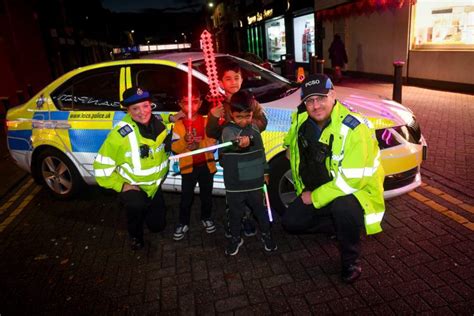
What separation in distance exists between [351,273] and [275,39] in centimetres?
2078

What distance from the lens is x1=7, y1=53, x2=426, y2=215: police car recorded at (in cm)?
351

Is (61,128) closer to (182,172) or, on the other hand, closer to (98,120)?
(98,120)

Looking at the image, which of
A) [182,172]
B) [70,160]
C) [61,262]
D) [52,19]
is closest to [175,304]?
[182,172]

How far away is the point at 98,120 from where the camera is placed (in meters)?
4.13

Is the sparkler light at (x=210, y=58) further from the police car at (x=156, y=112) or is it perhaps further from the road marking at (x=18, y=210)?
the road marking at (x=18, y=210)

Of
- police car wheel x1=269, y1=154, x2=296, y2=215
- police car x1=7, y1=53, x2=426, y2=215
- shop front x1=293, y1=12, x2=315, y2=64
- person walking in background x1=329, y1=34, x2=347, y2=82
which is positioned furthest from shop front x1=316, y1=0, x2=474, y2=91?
police car wheel x1=269, y1=154, x2=296, y2=215

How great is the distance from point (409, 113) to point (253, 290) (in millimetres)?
2525

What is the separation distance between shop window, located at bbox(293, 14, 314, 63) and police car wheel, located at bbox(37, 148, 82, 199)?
14.2 meters

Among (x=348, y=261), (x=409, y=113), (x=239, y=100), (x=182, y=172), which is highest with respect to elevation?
(x=239, y=100)

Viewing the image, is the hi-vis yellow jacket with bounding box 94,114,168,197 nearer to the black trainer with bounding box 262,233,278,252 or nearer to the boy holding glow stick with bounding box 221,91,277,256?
the boy holding glow stick with bounding box 221,91,277,256

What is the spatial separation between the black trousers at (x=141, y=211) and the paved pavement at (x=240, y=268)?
0.18 metres

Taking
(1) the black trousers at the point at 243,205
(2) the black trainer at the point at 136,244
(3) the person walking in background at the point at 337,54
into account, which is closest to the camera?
(1) the black trousers at the point at 243,205

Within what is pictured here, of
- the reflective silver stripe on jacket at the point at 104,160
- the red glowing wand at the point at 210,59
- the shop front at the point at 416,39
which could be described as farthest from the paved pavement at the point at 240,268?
the shop front at the point at 416,39

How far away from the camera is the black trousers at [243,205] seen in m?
3.14
